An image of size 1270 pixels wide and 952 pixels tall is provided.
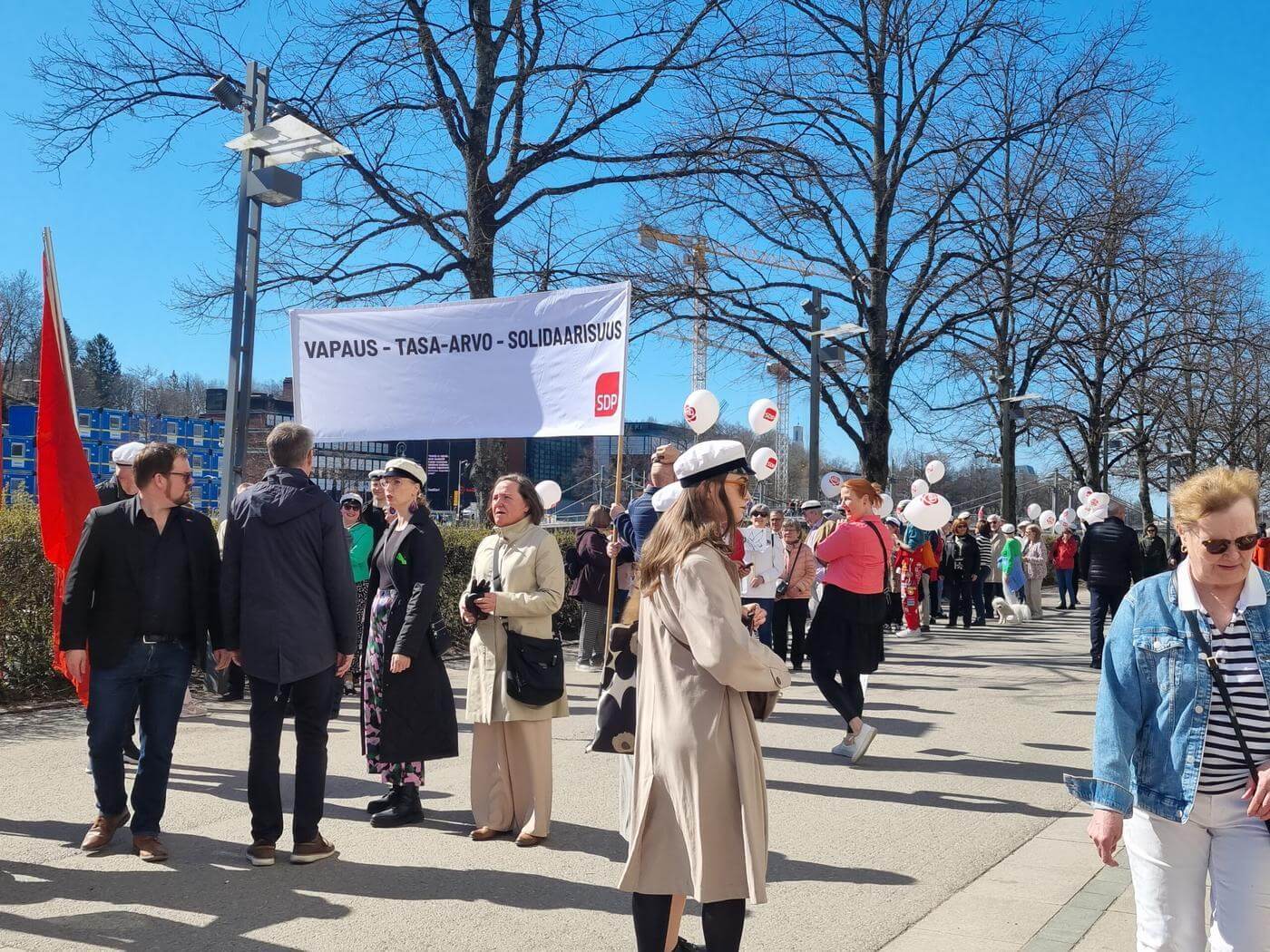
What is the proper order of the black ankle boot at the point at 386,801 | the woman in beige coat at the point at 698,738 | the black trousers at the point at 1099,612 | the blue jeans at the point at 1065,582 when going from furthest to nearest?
the blue jeans at the point at 1065,582 → the black trousers at the point at 1099,612 → the black ankle boot at the point at 386,801 → the woman in beige coat at the point at 698,738

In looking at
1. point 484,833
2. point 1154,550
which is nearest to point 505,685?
point 484,833

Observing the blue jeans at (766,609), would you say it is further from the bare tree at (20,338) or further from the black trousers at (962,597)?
the bare tree at (20,338)

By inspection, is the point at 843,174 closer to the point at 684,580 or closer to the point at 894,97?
the point at 894,97

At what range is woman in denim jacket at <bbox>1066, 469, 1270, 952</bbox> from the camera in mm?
3035

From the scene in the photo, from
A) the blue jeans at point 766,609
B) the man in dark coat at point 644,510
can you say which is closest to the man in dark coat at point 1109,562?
the blue jeans at point 766,609

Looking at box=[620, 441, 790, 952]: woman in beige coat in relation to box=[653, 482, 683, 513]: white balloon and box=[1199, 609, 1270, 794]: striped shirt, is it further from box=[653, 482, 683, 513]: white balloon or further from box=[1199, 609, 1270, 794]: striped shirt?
box=[1199, 609, 1270, 794]: striped shirt

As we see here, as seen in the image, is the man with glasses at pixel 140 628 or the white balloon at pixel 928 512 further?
the white balloon at pixel 928 512

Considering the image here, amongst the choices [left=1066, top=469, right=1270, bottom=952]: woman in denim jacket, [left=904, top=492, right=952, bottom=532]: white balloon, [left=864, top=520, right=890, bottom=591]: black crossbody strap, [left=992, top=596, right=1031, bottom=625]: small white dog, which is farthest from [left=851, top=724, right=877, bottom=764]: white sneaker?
[left=992, top=596, right=1031, bottom=625]: small white dog

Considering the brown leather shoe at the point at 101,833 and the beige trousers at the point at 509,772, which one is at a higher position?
the beige trousers at the point at 509,772

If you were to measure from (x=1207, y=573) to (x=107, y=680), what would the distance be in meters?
4.36

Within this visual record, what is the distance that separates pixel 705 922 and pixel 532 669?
235 centimetres

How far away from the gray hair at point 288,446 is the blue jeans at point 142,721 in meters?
0.94

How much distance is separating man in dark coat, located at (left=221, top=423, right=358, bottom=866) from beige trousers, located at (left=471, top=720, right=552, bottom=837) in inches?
30.4

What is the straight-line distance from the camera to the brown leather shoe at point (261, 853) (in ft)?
17.1
